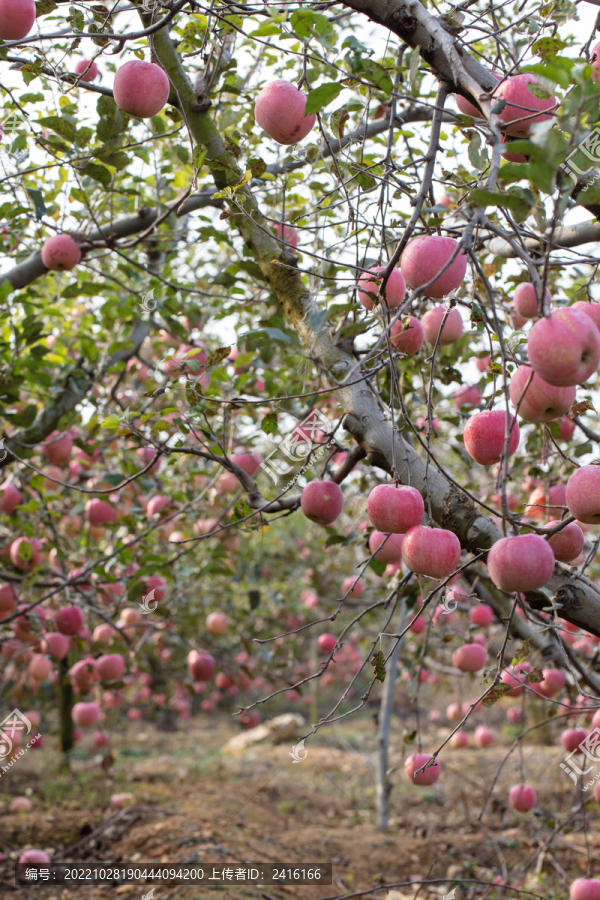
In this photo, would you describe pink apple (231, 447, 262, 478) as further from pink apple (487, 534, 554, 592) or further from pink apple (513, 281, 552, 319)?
pink apple (487, 534, 554, 592)

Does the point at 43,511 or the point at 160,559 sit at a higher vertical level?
the point at 43,511

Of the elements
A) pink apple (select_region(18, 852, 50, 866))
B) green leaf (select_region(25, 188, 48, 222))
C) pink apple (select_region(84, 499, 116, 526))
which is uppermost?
green leaf (select_region(25, 188, 48, 222))

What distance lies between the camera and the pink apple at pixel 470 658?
8.23ft

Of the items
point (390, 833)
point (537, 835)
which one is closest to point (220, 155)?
point (537, 835)

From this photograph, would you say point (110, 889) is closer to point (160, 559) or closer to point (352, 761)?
point (160, 559)

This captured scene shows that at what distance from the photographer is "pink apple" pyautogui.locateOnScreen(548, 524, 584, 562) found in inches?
54.7

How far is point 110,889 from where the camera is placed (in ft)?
8.43

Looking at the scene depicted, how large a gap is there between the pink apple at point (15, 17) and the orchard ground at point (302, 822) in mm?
2441

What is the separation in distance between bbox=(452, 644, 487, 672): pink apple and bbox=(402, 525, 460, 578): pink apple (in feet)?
4.84

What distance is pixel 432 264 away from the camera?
1196mm

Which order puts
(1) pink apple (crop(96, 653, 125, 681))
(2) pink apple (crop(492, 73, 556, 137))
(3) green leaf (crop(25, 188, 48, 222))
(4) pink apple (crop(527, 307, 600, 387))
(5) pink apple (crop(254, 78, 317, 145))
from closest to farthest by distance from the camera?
1. (4) pink apple (crop(527, 307, 600, 387))
2. (2) pink apple (crop(492, 73, 556, 137))
3. (5) pink apple (crop(254, 78, 317, 145))
4. (3) green leaf (crop(25, 188, 48, 222))
5. (1) pink apple (crop(96, 653, 125, 681))

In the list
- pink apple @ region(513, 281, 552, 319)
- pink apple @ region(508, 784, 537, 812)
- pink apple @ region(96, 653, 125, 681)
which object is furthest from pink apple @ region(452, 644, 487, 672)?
pink apple @ region(96, 653, 125, 681)

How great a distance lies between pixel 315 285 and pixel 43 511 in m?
1.56

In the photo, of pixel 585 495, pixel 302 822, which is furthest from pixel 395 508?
pixel 302 822
